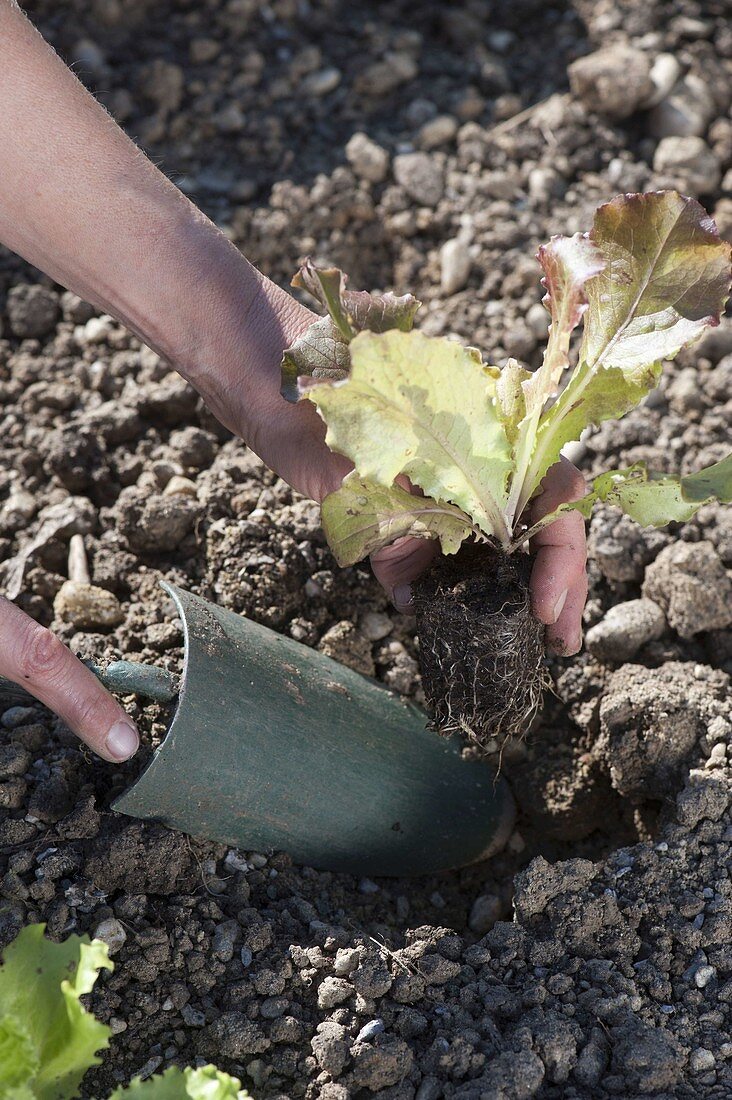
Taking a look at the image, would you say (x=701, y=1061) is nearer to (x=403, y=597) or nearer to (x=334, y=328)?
(x=403, y=597)

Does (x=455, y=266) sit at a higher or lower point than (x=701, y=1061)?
higher

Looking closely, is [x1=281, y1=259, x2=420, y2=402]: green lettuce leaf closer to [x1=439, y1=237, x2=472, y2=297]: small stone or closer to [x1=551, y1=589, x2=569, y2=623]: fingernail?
[x1=551, y1=589, x2=569, y2=623]: fingernail

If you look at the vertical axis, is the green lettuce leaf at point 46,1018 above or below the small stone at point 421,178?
above

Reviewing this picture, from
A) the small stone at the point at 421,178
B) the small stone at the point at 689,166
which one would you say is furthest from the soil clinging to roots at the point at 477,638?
the small stone at the point at 689,166

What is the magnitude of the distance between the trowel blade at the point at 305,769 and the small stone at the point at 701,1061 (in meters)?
0.58

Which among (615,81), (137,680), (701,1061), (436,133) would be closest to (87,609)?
(137,680)

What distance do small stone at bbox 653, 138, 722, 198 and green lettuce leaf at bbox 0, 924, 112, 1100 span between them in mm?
2332

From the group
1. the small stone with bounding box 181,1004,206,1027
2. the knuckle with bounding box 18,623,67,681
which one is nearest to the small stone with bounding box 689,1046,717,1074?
the small stone with bounding box 181,1004,206,1027

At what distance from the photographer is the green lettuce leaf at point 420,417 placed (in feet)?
4.32

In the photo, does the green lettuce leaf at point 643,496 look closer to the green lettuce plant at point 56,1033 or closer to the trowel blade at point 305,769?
the trowel blade at point 305,769

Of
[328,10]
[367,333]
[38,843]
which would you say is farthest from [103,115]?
[328,10]

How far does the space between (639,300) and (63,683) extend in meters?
1.01

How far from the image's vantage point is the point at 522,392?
62.4 inches

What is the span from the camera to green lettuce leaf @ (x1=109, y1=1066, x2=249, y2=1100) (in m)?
1.16
